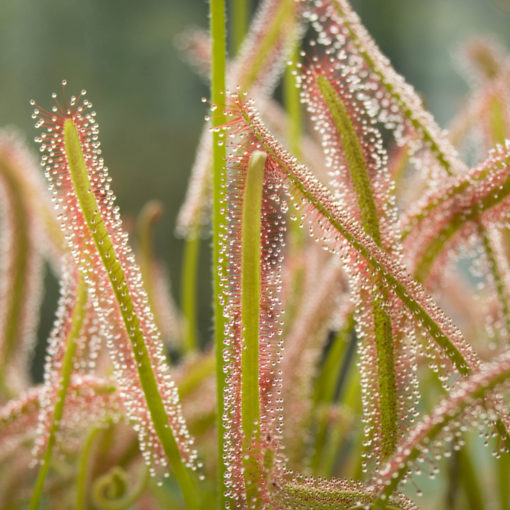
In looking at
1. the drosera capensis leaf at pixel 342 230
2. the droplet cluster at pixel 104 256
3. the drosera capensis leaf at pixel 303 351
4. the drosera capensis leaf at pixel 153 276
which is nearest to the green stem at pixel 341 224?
the drosera capensis leaf at pixel 342 230

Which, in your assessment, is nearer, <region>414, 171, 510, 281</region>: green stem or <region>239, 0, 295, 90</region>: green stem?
<region>414, 171, 510, 281</region>: green stem

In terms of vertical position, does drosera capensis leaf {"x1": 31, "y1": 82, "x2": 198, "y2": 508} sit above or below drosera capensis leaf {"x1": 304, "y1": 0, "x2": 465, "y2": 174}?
below

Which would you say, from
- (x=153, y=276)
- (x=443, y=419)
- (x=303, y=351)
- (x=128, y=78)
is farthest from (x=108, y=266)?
(x=128, y=78)

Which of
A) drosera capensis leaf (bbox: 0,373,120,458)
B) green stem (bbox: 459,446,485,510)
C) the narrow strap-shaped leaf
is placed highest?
green stem (bbox: 459,446,485,510)

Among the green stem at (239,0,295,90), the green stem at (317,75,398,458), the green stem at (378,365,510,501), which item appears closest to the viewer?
the green stem at (378,365,510,501)

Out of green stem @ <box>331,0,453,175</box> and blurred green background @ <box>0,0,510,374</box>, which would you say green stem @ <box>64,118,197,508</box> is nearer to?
green stem @ <box>331,0,453,175</box>

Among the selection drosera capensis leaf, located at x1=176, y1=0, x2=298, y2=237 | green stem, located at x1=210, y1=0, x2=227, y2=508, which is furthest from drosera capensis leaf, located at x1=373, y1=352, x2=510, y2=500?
drosera capensis leaf, located at x1=176, y1=0, x2=298, y2=237

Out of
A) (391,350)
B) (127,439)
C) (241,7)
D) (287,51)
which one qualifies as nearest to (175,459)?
(391,350)
